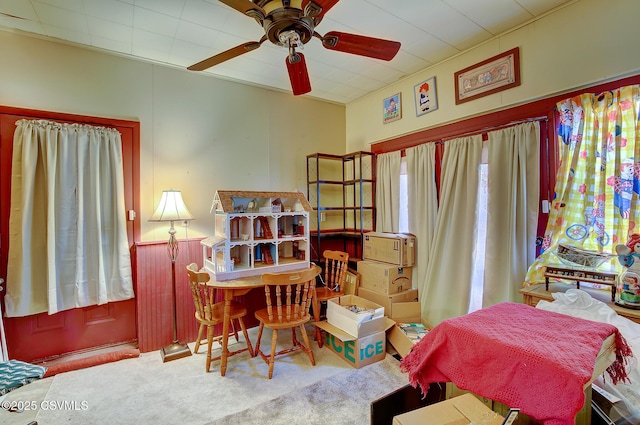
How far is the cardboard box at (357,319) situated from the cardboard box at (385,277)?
25cm

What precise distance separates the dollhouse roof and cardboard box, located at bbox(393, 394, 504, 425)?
202 cm

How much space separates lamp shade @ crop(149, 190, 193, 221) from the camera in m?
2.63

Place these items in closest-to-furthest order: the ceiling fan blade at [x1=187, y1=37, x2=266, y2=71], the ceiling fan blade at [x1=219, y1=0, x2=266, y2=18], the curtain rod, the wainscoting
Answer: the ceiling fan blade at [x1=219, y1=0, x2=266, y2=18], the ceiling fan blade at [x1=187, y1=37, x2=266, y2=71], the curtain rod, the wainscoting

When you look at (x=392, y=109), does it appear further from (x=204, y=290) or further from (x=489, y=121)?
(x=204, y=290)

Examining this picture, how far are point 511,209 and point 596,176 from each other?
555 mm

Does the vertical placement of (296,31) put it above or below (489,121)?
above

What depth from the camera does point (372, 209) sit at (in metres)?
3.77

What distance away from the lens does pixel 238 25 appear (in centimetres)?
226

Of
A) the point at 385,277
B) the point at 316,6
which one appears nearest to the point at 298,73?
the point at 316,6

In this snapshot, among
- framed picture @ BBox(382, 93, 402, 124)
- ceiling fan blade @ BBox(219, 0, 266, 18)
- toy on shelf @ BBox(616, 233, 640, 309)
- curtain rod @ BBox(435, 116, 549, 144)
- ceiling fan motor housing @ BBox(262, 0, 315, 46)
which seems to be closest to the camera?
ceiling fan blade @ BBox(219, 0, 266, 18)

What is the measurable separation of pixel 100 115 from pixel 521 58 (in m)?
3.53

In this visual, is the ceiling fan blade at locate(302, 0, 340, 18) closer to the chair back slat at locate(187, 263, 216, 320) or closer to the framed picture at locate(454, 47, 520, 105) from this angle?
the framed picture at locate(454, 47, 520, 105)

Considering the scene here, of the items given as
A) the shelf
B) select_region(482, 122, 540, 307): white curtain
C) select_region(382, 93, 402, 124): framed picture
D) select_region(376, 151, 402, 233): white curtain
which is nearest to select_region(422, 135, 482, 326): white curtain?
select_region(482, 122, 540, 307): white curtain

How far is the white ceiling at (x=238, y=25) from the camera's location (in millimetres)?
2062
